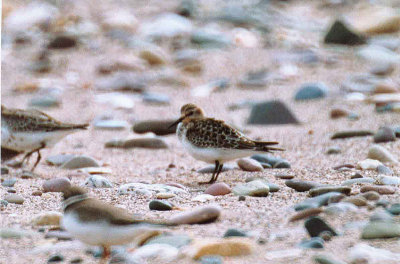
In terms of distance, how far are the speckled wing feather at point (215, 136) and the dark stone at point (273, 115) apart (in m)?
2.49

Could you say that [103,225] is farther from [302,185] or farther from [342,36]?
[342,36]

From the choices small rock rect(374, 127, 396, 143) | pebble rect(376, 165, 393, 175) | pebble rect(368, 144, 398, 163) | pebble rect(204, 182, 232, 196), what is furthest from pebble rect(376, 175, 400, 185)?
small rock rect(374, 127, 396, 143)

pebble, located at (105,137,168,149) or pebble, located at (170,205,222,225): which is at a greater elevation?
pebble, located at (105,137,168,149)

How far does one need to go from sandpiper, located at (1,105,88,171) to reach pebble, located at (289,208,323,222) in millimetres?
2958

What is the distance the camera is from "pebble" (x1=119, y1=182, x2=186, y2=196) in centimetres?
534

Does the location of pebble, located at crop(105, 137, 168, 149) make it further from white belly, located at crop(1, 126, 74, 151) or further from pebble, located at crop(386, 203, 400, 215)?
pebble, located at crop(386, 203, 400, 215)

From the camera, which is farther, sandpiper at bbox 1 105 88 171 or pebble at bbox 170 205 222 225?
sandpiper at bbox 1 105 88 171

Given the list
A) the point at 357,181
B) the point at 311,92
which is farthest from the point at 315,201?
the point at 311,92

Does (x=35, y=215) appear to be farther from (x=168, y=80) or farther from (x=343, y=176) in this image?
(x=168, y=80)

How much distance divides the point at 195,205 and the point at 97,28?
8.63m

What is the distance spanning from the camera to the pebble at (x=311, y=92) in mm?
9555

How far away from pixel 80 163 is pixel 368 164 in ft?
8.55

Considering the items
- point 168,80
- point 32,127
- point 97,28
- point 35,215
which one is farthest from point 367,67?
point 35,215

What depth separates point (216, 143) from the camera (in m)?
5.88
